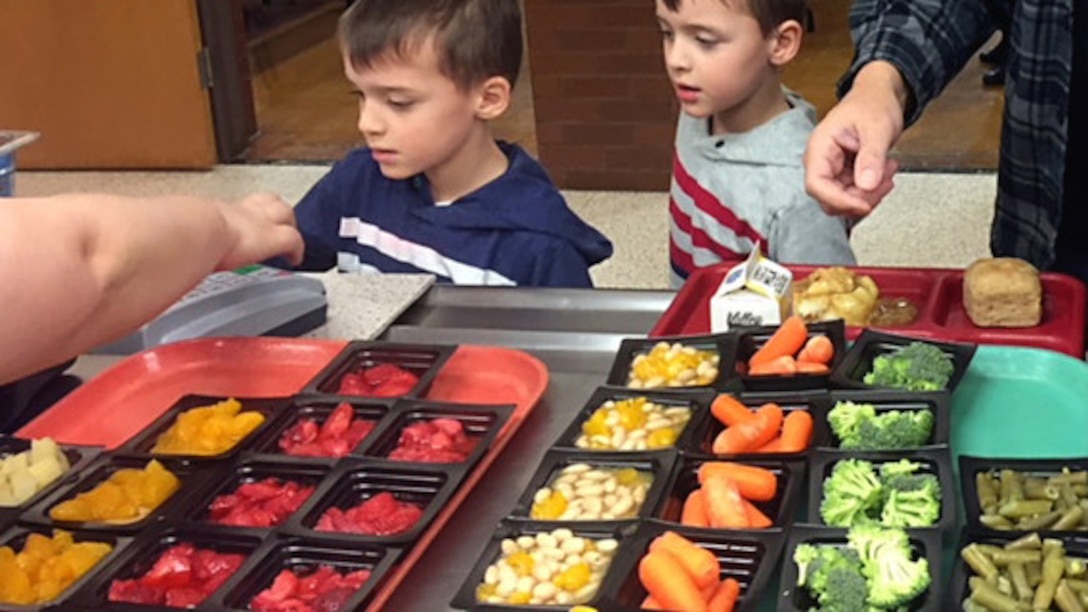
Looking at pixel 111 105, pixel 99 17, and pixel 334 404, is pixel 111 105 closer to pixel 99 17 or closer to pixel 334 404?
pixel 99 17

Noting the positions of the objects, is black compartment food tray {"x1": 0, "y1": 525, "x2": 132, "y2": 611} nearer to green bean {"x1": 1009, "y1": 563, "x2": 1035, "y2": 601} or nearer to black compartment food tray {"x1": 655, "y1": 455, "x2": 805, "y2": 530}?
A: black compartment food tray {"x1": 655, "y1": 455, "x2": 805, "y2": 530}

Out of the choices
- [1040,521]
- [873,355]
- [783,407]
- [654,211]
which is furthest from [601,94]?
[1040,521]

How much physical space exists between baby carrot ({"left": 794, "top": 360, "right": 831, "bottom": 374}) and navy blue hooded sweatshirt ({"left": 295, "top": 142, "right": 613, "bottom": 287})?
0.76m

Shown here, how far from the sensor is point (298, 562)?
112 centimetres

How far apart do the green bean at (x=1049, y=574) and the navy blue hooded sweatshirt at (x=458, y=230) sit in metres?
1.11

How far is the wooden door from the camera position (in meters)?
4.95

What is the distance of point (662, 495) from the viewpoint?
3.66ft

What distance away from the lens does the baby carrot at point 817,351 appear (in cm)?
131

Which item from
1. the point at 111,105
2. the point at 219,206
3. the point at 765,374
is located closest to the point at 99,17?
the point at 111,105

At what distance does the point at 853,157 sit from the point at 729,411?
374mm

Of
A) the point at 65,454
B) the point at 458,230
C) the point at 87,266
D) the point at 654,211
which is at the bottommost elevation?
the point at 654,211

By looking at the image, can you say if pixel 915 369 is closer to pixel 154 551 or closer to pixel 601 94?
pixel 154 551

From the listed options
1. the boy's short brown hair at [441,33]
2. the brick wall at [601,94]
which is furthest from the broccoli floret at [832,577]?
the brick wall at [601,94]

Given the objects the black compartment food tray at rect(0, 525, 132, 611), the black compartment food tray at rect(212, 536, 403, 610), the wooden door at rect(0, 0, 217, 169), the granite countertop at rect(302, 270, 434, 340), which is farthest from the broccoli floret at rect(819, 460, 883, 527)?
the wooden door at rect(0, 0, 217, 169)
